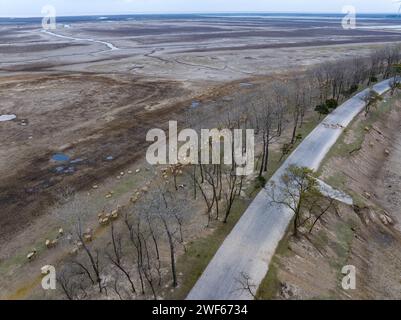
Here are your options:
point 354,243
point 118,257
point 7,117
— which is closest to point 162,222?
point 118,257

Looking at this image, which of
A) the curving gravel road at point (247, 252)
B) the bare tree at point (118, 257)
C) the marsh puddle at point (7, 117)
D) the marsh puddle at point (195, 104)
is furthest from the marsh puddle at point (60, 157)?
the marsh puddle at point (195, 104)

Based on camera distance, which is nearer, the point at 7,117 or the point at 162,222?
the point at 162,222

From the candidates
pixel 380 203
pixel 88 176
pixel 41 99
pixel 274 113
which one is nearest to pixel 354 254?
pixel 380 203

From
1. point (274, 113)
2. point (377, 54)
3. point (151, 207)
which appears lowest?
point (151, 207)

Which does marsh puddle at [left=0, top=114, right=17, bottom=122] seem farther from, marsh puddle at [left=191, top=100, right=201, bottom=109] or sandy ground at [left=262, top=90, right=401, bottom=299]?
sandy ground at [left=262, top=90, right=401, bottom=299]

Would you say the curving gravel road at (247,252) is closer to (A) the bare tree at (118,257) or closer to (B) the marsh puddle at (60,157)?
(A) the bare tree at (118,257)

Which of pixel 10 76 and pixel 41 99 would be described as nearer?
pixel 41 99

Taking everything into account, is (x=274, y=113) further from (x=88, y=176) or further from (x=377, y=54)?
(x=377, y=54)

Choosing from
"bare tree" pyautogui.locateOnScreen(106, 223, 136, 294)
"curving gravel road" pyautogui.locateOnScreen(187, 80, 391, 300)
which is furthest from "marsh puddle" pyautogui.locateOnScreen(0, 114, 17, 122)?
"curving gravel road" pyautogui.locateOnScreen(187, 80, 391, 300)

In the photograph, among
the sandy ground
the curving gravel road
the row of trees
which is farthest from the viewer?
the sandy ground

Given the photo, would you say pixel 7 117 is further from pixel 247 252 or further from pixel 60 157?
pixel 247 252
